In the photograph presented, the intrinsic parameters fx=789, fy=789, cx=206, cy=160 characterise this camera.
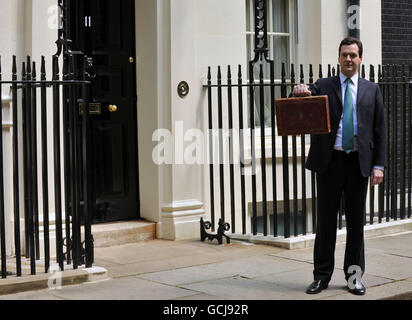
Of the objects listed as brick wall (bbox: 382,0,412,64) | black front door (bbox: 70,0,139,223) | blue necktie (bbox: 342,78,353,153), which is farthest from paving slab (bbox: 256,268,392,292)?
brick wall (bbox: 382,0,412,64)

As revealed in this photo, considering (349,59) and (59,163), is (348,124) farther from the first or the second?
(59,163)

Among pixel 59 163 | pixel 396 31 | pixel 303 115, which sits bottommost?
pixel 59 163

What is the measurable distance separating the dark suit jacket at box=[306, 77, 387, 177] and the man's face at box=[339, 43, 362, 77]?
0.12m

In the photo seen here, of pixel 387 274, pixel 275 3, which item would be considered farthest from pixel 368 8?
pixel 387 274

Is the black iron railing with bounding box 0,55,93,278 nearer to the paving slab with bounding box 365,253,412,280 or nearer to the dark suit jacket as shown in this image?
the dark suit jacket

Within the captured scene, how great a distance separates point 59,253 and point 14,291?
0.53m

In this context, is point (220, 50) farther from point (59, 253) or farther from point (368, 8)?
point (59, 253)

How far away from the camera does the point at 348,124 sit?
609cm

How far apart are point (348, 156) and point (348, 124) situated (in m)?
0.25

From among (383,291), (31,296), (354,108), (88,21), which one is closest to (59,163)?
(31,296)

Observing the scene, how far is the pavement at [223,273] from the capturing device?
20.1 feet

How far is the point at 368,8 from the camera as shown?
10555mm

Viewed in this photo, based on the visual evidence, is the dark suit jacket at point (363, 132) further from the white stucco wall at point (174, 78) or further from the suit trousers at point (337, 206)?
the white stucco wall at point (174, 78)
